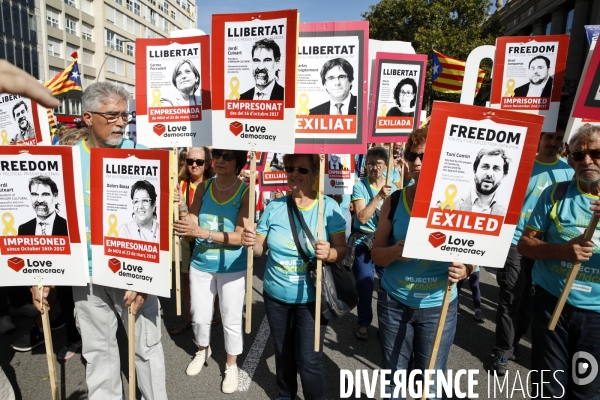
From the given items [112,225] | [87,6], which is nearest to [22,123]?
A: [112,225]

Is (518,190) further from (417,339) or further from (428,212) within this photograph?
(417,339)

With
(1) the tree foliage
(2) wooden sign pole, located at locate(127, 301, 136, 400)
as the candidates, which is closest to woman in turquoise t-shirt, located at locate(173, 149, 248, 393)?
(2) wooden sign pole, located at locate(127, 301, 136, 400)

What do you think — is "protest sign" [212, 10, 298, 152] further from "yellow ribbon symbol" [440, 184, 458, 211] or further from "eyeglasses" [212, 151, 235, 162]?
"yellow ribbon symbol" [440, 184, 458, 211]

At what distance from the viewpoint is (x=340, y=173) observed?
5195 millimetres

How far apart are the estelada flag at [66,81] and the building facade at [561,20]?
562 inches

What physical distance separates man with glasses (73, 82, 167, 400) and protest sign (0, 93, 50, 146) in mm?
1428

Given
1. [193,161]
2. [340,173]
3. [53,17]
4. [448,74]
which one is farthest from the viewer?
[53,17]

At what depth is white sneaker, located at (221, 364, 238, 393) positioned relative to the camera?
135 inches

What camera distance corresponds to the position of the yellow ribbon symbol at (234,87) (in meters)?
2.88

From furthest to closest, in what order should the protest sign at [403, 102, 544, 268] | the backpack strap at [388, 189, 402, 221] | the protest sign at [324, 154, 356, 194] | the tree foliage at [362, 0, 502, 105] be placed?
the tree foliage at [362, 0, 502, 105] < the protest sign at [324, 154, 356, 194] < the backpack strap at [388, 189, 402, 221] < the protest sign at [403, 102, 544, 268]

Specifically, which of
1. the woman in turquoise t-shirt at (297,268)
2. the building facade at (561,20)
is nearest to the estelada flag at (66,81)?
the woman in turquoise t-shirt at (297,268)

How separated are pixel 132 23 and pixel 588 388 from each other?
198ft

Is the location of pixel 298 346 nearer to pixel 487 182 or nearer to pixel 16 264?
pixel 487 182

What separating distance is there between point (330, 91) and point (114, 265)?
1857 millimetres
